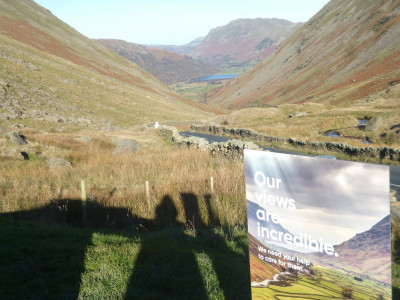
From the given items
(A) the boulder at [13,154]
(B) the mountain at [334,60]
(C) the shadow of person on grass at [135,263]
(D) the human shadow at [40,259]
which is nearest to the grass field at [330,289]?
(C) the shadow of person on grass at [135,263]

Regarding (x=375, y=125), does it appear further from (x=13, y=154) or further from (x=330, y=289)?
(x=330, y=289)

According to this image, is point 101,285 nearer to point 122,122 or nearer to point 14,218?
point 14,218

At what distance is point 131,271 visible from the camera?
16.7 feet

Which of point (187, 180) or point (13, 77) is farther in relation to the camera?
point (13, 77)

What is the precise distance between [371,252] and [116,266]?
12.5 feet

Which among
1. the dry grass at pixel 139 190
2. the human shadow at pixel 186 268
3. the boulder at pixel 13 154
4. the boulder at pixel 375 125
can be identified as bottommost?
the human shadow at pixel 186 268

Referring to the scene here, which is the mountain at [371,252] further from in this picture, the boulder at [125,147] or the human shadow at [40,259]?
the boulder at [125,147]

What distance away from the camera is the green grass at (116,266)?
4.66 meters

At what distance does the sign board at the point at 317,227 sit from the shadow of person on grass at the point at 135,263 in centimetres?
164

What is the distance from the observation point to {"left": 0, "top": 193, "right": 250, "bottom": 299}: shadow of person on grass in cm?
468

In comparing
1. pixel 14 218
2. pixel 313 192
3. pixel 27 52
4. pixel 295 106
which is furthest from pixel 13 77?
pixel 313 192

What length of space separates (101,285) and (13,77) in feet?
156

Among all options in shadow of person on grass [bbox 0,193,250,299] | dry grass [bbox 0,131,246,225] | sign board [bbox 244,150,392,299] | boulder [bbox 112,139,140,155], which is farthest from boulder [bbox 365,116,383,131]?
sign board [bbox 244,150,392,299]

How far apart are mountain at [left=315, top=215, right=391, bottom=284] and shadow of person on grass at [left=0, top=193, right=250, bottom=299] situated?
2.36 m
